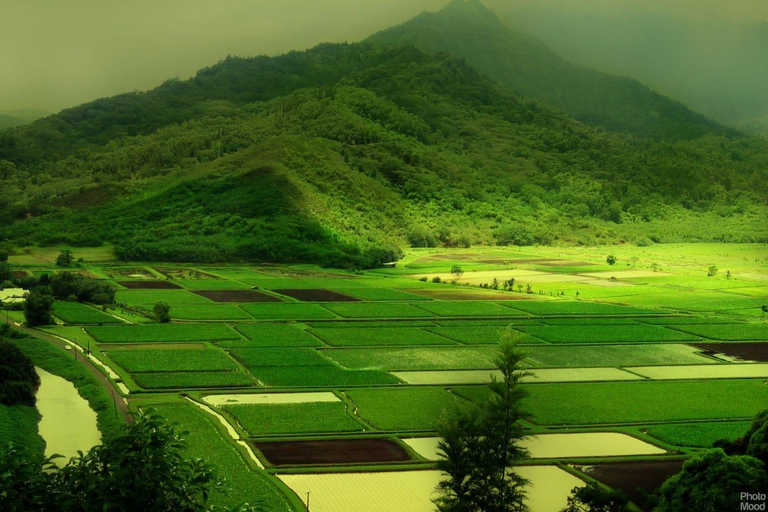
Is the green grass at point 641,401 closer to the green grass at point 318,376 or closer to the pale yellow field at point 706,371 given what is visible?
the pale yellow field at point 706,371

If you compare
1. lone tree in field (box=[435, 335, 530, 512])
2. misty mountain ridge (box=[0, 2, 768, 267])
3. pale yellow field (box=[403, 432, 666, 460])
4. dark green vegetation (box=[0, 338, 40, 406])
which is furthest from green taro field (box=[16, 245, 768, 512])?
misty mountain ridge (box=[0, 2, 768, 267])

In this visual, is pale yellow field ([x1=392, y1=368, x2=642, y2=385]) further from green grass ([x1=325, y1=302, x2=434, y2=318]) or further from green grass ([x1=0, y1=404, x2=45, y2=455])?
green grass ([x1=325, y1=302, x2=434, y2=318])

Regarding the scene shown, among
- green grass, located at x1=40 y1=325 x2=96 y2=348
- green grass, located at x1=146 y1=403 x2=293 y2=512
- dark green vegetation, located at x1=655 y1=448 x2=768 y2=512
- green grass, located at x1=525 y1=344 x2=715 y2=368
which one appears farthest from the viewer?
green grass, located at x1=40 y1=325 x2=96 y2=348

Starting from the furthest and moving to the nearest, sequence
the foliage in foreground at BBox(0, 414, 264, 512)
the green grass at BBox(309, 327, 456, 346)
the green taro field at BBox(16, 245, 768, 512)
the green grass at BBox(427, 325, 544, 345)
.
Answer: the green grass at BBox(427, 325, 544, 345) < the green grass at BBox(309, 327, 456, 346) < the green taro field at BBox(16, 245, 768, 512) < the foliage in foreground at BBox(0, 414, 264, 512)

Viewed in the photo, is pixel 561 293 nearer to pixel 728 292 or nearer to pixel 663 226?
pixel 728 292

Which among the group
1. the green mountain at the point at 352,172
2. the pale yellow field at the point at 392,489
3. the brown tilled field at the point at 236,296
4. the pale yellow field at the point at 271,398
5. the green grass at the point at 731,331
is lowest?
the pale yellow field at the point at 392,489

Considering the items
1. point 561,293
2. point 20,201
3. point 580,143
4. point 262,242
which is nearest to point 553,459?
point 561,293

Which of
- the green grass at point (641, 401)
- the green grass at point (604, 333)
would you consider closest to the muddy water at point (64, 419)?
the green grass at point (641, 401)
